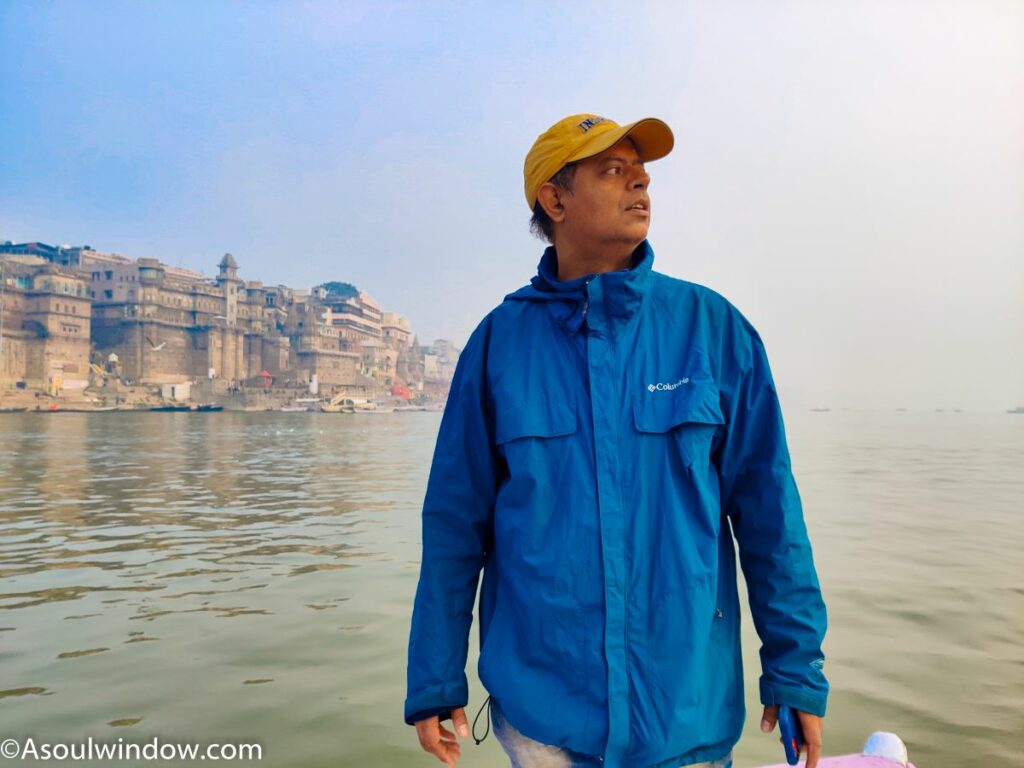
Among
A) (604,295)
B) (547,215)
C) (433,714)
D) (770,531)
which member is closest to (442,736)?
(433,714)

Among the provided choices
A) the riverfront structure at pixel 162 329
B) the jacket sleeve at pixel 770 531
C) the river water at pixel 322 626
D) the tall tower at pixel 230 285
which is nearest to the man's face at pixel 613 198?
the jacket sleeve at pixel 770 531

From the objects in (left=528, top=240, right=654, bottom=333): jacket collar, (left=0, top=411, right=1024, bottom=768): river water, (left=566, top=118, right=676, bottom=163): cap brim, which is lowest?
(left=0, top=411, right=1024, bottom=768): river water

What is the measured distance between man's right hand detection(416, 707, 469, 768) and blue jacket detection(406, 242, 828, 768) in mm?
34

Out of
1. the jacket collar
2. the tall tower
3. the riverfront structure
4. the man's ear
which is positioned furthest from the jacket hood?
the tall tower

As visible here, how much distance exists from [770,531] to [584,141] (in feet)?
3.08

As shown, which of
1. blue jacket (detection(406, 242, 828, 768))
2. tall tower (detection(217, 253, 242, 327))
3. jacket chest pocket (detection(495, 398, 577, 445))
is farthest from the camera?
tall tower (detection(217, 253, 242, 327))

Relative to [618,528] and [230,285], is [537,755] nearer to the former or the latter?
[618,528]

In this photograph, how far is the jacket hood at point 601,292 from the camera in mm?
1689

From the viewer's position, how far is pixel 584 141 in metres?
1.74

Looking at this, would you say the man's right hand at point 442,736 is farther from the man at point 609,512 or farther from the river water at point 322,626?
the river water at point 322,626

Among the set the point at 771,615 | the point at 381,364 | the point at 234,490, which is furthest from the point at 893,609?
the point at 381,364

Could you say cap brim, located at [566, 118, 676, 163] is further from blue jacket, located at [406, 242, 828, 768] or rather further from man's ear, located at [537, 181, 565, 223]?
blue jacket, located at [406, 242, 828, 768]

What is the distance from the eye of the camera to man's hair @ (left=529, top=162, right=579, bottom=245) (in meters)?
1.79

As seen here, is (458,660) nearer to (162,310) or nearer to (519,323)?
(519,323)
